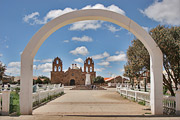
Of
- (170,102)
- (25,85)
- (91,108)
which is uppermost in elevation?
(25,85)

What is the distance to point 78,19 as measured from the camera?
7.82 m

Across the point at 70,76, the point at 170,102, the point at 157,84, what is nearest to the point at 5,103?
the point at 157,84

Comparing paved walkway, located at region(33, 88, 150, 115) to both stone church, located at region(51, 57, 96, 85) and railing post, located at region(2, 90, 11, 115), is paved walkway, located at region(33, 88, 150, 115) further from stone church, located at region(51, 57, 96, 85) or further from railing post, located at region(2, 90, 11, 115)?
stone church, located at region(51, 57, 96, 85)

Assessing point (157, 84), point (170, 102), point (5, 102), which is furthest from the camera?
point (170, 102)

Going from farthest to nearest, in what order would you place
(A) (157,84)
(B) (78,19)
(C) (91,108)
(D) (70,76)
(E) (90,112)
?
(D) (70,76) < (C) (91,108) < (E) (90,112) < (B) (78,19) < (A) (157,84)

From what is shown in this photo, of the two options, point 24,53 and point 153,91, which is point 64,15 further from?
point 153,91

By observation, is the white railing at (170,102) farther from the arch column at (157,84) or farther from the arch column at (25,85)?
the arch column at (25,85)

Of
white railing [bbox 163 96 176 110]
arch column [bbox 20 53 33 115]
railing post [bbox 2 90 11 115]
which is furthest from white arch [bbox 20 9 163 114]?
white railing [bbox 163 96 176 110]

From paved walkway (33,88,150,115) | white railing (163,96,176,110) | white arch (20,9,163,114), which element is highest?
white arch (20,9,163,114)

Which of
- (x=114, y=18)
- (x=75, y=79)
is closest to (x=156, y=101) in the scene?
(x=114, y=18)

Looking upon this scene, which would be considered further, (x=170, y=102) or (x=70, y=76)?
(x=70, y=76)

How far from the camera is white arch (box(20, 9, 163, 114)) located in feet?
24.4

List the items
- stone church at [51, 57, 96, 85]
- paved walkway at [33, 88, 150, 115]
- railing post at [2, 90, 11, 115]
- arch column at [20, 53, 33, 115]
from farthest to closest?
stone church at [51, 57, 96, 85] → paved walkway at [33, 88, 150, 115] → arch column at [20, 53, 33, 115] → railing post at [2, 90, 11, 115]

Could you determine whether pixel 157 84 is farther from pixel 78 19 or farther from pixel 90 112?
pixel 78 19
